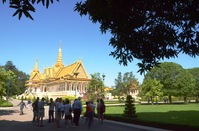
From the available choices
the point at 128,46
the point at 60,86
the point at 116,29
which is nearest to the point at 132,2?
the point at 116,29

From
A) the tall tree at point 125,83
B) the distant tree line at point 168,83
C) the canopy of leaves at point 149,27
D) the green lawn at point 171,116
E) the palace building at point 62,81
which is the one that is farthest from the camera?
the tall tree at point 125,83

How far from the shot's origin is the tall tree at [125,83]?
9575cm

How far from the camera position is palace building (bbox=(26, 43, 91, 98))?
7475 cm

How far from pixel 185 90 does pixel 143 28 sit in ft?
181

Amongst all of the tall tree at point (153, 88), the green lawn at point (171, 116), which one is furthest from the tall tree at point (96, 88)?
the green lawn at point (171, 116)

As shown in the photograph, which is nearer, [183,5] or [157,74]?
[183,5]

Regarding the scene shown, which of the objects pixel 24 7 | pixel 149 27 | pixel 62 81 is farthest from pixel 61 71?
pixel 24 7

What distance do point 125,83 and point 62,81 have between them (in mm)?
28625

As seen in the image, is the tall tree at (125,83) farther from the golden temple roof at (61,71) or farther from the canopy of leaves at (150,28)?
the canopy of leaves at (150,28)

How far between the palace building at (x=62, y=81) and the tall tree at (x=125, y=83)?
20944mm

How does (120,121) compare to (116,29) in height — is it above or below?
below

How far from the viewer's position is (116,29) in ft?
31.4

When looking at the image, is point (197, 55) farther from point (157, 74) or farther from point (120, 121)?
point (157, 74)

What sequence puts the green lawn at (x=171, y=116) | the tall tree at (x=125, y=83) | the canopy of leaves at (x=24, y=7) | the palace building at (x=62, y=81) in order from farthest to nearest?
the tall tree at (x=125, y=83)
the palace building at (x=62, y=81)
the green lawn at (x=171, y=116)
the canopy of leaves at (x=24, y=7)
